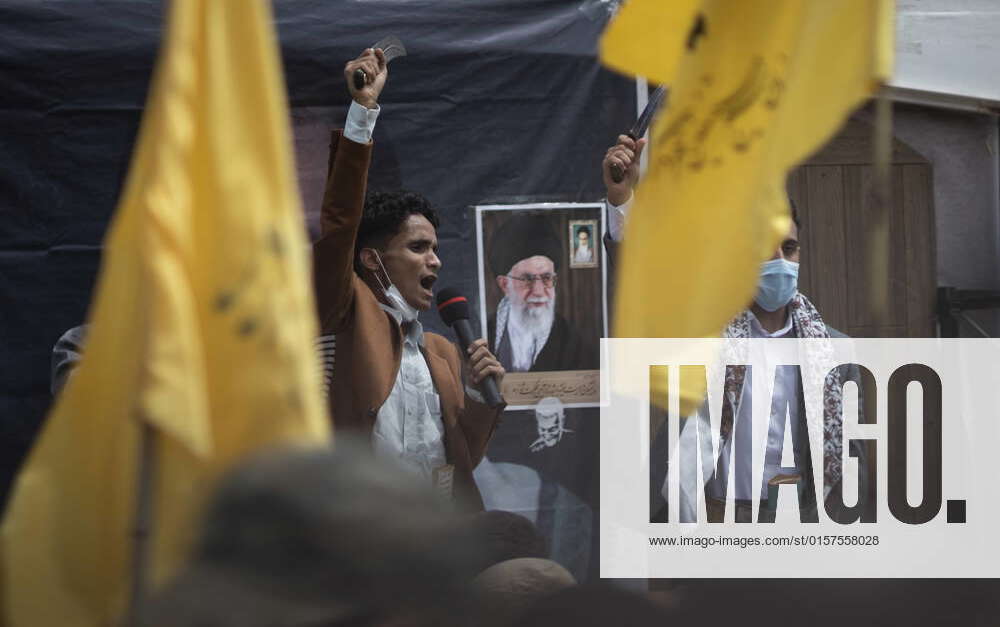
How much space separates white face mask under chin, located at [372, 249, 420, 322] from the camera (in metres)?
4.38

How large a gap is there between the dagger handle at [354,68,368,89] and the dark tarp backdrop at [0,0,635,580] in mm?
719

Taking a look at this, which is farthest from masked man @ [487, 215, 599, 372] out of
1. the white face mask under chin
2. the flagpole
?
the flagpole

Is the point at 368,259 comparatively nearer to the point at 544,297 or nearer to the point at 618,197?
the point at 544,297

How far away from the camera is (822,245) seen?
5.64m

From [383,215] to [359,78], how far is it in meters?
0.66

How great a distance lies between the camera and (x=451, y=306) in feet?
14.5

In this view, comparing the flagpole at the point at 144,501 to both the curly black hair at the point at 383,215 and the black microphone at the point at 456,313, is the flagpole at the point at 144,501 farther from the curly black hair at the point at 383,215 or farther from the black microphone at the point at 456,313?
the curly black hair at the point at 383,215

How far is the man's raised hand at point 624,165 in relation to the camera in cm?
373

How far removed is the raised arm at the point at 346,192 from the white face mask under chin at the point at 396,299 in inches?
14.4

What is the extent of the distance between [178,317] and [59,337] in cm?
282

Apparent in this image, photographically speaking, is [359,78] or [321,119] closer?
[359,78]

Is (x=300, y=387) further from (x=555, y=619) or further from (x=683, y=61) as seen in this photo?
(x=683, y=61)

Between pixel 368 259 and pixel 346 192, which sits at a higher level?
pixel 346 192

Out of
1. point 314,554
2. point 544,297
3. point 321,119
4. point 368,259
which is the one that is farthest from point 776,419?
point 314,554
